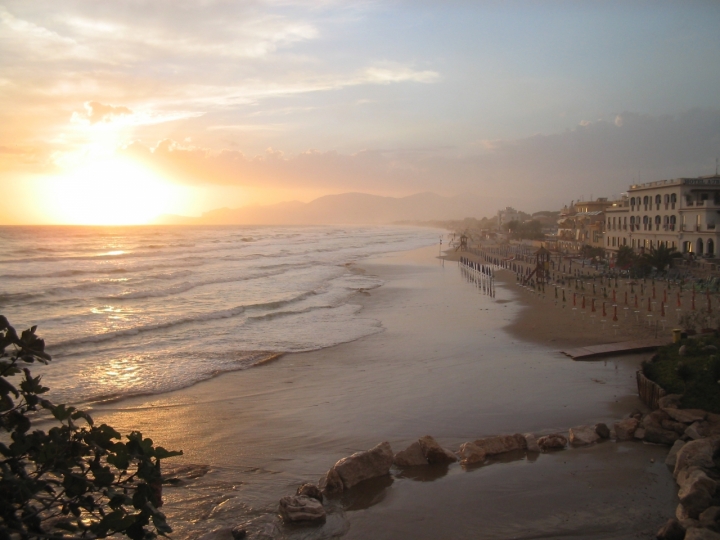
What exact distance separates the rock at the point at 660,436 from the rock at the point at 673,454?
631mm

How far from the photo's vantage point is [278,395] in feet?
43.4

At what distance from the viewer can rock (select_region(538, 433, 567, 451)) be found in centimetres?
952

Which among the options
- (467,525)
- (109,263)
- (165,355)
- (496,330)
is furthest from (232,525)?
(109,263)

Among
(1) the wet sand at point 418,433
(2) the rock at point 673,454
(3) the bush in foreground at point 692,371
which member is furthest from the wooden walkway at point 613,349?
(2) the rock at point 673,454

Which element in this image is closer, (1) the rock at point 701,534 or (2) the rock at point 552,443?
(1) the rock at point 701,534

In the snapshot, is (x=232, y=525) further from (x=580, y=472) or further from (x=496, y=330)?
(x=496, y=330)

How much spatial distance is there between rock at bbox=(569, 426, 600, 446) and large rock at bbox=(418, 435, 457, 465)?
88.2 inches

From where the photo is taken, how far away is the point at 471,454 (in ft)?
29.7

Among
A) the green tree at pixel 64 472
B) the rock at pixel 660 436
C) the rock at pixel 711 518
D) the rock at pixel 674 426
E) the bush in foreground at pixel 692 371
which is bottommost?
the rock at pixel 660 436

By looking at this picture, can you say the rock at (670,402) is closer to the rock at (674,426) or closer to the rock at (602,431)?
the rock at (674,426)

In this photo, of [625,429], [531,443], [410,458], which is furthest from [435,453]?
[625,429]

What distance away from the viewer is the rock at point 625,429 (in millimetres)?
9797

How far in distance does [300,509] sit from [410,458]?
2.26 metres

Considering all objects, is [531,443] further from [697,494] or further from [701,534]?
[701,534]
